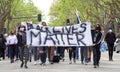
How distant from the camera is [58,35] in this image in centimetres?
2245

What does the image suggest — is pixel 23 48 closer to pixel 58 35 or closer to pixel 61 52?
pixel 58 35

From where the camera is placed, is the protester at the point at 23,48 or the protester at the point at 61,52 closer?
the protester at the point at 23,48

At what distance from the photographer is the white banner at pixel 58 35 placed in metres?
21.7

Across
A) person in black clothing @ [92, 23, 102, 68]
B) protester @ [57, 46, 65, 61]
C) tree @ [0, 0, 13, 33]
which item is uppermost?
tree @ [0, 0, 13, 33]

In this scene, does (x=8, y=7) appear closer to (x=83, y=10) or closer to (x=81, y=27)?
(x=83, y=10)

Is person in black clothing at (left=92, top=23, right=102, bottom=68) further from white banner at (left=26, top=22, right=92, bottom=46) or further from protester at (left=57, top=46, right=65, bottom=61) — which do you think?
protester at (left=57, top=46, right=65, bottom=61)

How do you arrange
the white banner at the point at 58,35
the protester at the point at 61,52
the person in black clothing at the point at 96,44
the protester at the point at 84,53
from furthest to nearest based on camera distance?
the protester at the point at 61,52, the protester at the point at 84,53, the white banner at the point at 58,35, the person in black clothing at the point at 96,44

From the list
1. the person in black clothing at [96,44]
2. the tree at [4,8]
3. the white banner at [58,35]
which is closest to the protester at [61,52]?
the white banner at [58,35]

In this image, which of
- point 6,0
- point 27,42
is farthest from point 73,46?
point 6,0

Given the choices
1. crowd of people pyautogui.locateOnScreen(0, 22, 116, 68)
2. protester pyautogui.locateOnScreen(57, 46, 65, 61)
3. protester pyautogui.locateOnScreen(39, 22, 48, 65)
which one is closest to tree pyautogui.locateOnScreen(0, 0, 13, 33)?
crowd of people pyautogui.locateOnScreen(0, 22, 116, 68)

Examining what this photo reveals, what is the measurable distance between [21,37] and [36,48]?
197cm

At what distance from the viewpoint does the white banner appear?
856 inches

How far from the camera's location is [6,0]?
175 ft

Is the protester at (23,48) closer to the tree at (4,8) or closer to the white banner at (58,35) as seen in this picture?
the white banner at (58,35)
